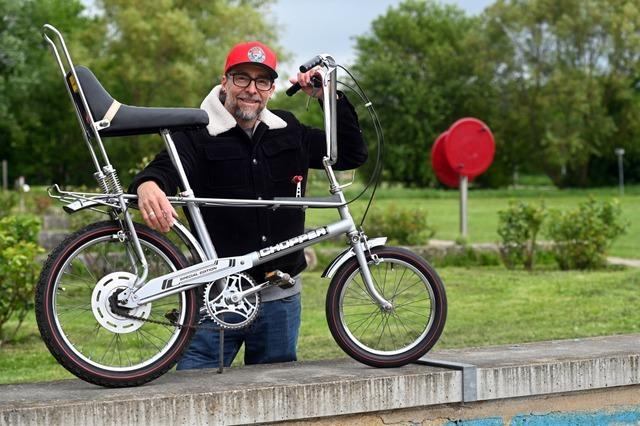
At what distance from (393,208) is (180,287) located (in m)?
13.8

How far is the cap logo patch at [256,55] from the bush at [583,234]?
11305 millimetres

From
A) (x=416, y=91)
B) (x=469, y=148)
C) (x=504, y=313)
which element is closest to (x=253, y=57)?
(x=504, y=313)

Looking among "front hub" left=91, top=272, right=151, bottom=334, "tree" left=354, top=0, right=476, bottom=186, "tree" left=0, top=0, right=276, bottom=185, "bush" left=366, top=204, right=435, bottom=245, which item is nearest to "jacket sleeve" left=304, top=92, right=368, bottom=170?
"front hub" left=91, top=272, right=151, bottom=334

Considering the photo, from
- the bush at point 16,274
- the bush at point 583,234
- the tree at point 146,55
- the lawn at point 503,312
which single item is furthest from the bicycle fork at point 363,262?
the tree at point 146,55

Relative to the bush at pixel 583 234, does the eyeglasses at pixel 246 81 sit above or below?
above

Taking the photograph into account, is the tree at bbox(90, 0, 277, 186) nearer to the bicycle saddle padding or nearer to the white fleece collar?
the white fleece collar

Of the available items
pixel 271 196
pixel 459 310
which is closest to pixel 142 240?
pixel 271 196

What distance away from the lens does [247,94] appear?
4891 millimetres

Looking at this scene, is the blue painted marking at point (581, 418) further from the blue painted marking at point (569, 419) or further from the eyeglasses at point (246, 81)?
the eyeglasses at point (246, 81)

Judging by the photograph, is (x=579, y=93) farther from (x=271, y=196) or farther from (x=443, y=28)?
(x=271, y=196)

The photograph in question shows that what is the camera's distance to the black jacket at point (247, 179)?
191 inches

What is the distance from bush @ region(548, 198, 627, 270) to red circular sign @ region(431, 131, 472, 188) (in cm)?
272


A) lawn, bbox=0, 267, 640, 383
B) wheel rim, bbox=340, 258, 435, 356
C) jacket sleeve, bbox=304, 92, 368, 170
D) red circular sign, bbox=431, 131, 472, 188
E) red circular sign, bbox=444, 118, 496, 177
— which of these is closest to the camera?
wheel rim, bbox=340, 258, 435, 356

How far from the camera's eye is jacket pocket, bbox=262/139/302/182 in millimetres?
4996
